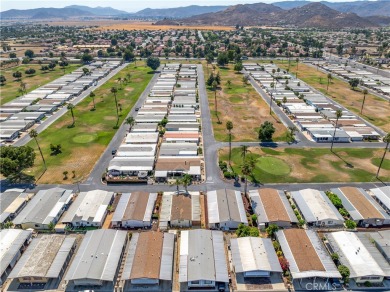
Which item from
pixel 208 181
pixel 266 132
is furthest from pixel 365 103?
pixel 208 181

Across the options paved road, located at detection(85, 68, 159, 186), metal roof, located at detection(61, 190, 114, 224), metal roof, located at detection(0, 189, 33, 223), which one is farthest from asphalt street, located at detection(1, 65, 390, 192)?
metal roof, located at detection(61, 190, 114, 224)

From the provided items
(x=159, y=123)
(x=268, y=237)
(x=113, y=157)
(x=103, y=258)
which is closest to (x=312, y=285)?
(x=268, y=237)

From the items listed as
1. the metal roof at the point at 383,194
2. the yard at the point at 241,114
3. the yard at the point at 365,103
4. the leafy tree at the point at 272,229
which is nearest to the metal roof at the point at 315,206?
the leafy tree at the point at 272,229

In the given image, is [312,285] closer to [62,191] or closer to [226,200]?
[226,200]

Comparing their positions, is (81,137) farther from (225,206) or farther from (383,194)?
(383,194)

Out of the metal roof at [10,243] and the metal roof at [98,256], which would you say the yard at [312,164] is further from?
the metal roof at [10,243]

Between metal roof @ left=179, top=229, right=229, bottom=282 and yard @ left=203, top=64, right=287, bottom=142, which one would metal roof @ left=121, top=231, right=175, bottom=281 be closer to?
metal roof @ left=179, top=229, right=229, bottom=282

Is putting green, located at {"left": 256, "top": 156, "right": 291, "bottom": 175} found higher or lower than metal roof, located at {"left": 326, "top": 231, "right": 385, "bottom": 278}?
lower

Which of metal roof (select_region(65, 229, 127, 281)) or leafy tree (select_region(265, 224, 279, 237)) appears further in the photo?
leafy tree (select_region(265, 224, 279, 237))
